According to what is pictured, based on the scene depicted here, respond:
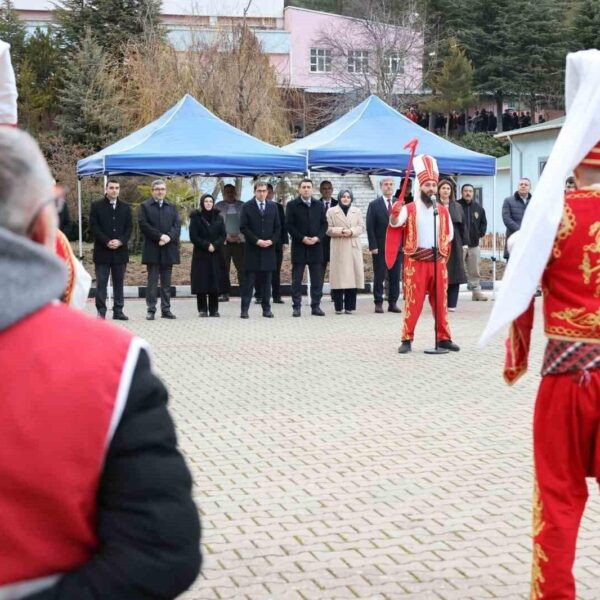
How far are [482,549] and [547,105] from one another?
5601 cm

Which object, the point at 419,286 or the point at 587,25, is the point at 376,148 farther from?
the point at 587,25

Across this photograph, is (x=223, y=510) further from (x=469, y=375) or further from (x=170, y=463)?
(x=469, y=375)

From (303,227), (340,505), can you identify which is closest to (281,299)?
(303,227)

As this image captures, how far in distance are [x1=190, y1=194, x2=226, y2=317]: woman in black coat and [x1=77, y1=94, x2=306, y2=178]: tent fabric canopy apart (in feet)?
2.09

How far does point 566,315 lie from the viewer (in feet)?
13.5

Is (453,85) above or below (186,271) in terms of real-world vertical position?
above

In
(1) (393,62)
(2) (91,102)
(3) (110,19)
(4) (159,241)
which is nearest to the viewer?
(4) (159,241)

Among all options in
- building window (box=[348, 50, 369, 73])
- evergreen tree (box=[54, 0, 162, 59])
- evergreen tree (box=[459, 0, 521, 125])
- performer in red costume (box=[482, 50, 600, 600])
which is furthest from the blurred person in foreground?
evergreen tree (box=[459, 0, 521, 125])

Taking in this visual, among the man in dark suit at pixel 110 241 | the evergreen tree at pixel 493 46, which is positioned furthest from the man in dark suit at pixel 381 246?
the evergreen tree at pixel 493 46

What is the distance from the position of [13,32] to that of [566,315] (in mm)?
47811

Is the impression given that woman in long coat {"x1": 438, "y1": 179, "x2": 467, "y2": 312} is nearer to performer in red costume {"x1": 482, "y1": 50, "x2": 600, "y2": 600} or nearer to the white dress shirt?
the white dress shirt

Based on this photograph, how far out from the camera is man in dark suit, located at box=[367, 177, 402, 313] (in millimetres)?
18172

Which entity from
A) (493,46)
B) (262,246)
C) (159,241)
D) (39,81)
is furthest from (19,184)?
(493,46)

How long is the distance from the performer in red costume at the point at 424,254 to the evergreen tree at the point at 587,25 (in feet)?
132
